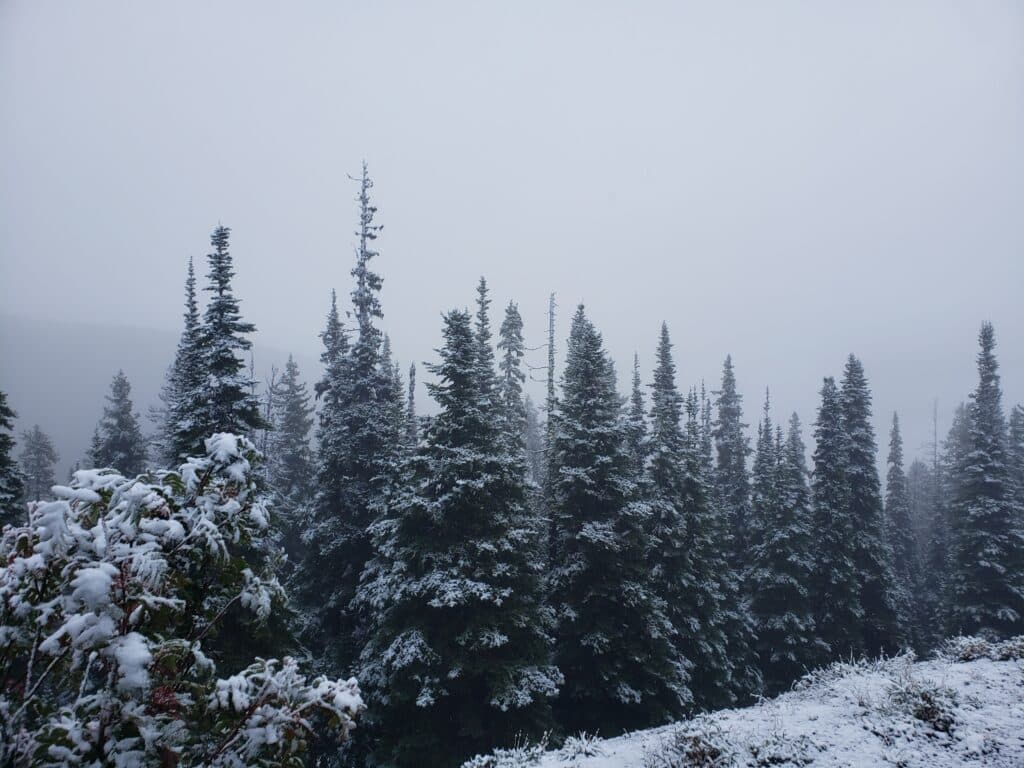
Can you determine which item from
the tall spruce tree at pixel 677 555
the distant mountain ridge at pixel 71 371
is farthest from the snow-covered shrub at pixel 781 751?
the distant mountain ridge at pixel 71 371

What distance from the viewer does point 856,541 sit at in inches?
1188

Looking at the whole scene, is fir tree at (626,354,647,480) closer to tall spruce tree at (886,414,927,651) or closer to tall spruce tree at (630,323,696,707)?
tall spruce tree at (630,323,696,707)

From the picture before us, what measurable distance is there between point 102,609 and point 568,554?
1657 cm

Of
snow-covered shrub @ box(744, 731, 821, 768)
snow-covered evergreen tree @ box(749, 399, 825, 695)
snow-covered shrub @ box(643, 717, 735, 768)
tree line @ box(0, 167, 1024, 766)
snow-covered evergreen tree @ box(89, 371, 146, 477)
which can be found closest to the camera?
snow-covered shrub @ box(744, 731, 821, 768)

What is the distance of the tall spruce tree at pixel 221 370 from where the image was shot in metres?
14.7

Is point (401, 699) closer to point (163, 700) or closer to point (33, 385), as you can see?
point (163, 700)

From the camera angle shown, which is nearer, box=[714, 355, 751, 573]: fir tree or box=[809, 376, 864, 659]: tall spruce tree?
box=[809, 376, 864, 659]: tall spruce tree

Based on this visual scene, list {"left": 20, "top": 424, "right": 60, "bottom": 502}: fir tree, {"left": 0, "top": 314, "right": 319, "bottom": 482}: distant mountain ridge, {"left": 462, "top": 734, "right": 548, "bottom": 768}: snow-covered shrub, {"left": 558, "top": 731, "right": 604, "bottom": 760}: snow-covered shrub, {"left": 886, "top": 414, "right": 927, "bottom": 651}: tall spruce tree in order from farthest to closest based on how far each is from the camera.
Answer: {"left": 0, "top": 314, "right": 319, "bottom": 482}: distant mountain ridge < {"left": 20, "top": 424, "right": 60, "bottom": 502}: fir tree < {"left": 886, "top": 414, "right": 927, "bottom": 651}: tall spruce tree < {"left": 558, "top": 731, "right": 604, "bottom": 760}: snow-covered shrub < {"left": 462, "top": 734, "right": 548, "bottom": 768}: snow-covered shrub

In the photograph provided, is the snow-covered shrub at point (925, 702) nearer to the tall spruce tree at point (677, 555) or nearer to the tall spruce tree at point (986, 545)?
the tall spruce tree at point (677, 555)

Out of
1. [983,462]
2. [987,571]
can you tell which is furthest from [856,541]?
[983,462]

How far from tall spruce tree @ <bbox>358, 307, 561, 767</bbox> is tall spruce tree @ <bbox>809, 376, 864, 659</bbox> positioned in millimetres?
20694

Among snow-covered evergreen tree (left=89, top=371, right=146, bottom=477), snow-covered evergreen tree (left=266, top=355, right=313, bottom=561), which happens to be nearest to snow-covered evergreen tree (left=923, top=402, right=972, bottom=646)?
snow-covered evergreen tree (left=266, top=355, right=313, bottom=561)

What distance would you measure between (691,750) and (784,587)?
23.4 meters

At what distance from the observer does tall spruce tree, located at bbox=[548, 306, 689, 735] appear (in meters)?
16.5
